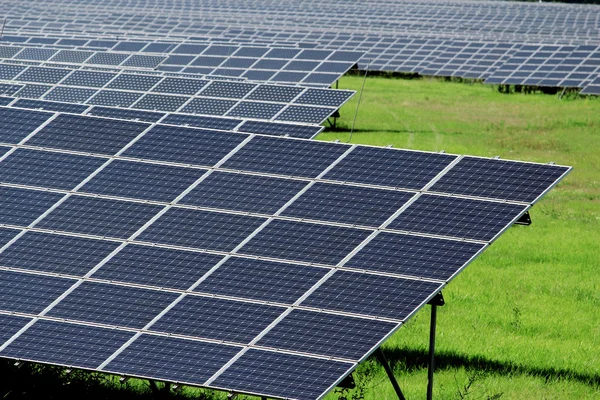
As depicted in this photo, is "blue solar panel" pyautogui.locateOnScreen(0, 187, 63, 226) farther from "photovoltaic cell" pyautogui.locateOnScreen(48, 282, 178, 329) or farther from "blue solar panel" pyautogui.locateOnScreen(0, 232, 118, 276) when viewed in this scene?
"photovoltaic cell" pyautogui.locateOnScreen(48, 282, 178, 329)

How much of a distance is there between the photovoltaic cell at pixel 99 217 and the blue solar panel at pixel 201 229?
9.0 inches

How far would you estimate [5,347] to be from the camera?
984 centimetres

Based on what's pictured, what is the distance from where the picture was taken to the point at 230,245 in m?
10.8

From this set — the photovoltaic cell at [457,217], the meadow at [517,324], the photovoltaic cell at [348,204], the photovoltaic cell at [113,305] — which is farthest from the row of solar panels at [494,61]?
the photovoltaic cell at [457,217]

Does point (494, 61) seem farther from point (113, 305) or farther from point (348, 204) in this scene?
point (113, 305)

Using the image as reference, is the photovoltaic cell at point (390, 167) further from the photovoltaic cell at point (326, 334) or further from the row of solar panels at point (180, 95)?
the row of solar panels at point (180, 95)

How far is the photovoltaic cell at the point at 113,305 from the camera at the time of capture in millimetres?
10008

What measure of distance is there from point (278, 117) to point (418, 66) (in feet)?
118

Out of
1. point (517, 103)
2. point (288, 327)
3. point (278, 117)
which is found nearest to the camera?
point (288, 327)

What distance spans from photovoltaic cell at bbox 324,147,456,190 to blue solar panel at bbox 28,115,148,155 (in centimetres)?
279

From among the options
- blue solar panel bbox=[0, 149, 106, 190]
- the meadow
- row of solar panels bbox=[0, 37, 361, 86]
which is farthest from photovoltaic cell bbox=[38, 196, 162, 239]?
row of solar panels bbox=[0, 37, 361, 86]

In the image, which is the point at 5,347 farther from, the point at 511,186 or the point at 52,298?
the point at 511,186

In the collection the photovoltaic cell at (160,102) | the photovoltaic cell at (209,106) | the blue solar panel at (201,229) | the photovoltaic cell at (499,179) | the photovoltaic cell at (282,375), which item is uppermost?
the blue solar panel at (201,229)

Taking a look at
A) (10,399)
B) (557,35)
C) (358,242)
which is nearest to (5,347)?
(10,399)
